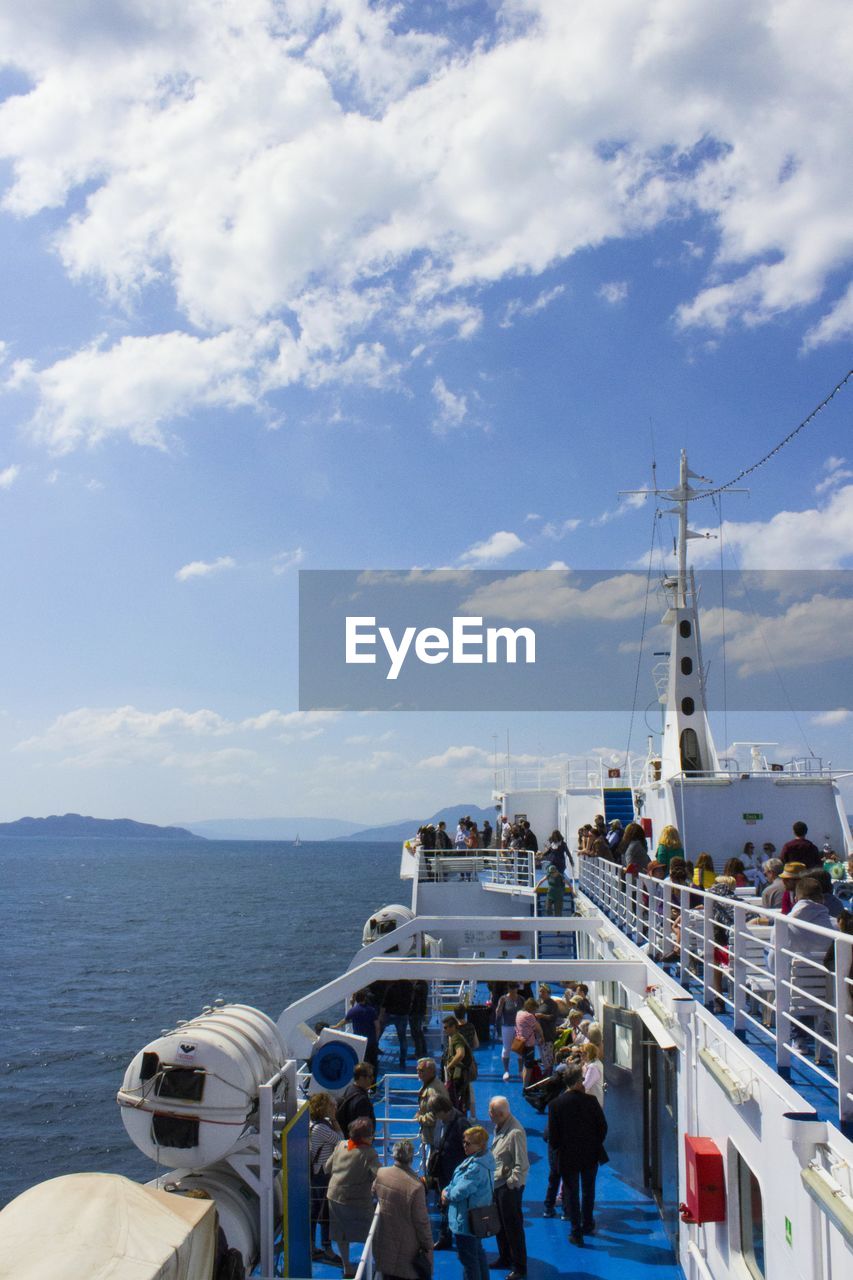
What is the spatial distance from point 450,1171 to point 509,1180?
2.97ft

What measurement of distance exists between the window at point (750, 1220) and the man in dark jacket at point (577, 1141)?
204cm

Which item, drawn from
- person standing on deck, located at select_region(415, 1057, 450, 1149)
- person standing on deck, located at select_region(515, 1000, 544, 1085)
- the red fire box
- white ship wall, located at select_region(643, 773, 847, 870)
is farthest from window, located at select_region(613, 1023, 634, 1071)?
white ship wall, located at select_region(643, 773, 847, 870)

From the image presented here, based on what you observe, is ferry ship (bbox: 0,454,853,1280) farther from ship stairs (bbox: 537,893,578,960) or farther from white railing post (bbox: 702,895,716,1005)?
ship stairs (bbox: 537,893,578,960)

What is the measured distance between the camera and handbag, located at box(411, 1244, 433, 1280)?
7676 mm

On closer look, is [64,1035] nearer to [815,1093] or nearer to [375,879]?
[815,1093]

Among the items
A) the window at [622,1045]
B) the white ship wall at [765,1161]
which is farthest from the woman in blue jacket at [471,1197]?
the window at [622,1045]

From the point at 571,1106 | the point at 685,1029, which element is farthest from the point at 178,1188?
the point at 685,1029

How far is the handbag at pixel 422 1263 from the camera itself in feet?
25.2

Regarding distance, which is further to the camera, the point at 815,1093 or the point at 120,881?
the point at 120,881

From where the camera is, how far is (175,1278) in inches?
225

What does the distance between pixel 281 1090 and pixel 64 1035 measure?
3312cm


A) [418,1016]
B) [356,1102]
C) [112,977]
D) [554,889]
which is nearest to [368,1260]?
[356,1102]

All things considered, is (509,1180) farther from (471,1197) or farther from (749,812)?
(749,812)

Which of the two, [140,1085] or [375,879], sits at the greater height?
[140,1085]
